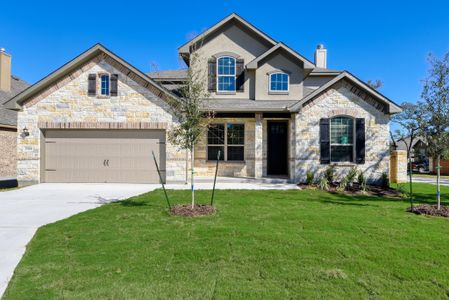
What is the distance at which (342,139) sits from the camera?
1238 cm

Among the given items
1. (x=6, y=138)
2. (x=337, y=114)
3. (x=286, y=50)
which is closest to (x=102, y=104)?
(x=286, y=50)

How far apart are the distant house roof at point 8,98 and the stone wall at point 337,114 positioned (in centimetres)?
1752

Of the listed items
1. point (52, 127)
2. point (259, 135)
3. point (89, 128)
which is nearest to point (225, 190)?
point (259, 135)

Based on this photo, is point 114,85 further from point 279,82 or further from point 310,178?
point 310,178

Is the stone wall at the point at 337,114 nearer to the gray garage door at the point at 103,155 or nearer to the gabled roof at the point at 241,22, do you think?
the gabled roof at the point at 241,22

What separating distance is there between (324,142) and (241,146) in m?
4.08

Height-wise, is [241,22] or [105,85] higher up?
[241,22]

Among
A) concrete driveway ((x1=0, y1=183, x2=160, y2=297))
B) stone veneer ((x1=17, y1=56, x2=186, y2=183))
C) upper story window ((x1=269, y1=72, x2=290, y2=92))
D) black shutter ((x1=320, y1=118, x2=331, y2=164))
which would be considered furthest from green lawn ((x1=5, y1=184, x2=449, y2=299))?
upper story window ((x1=269, y1=72, x2=290, y2=92))

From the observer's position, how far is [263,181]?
1259 cm

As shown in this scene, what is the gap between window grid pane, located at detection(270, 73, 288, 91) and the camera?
46.1 feet

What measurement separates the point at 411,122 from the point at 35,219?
10.6 m

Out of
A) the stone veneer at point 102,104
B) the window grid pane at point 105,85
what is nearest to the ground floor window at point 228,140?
the stone veneer at point 102,104

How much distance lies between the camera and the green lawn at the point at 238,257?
3.24 meters

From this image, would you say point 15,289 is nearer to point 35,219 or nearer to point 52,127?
point 35,219
